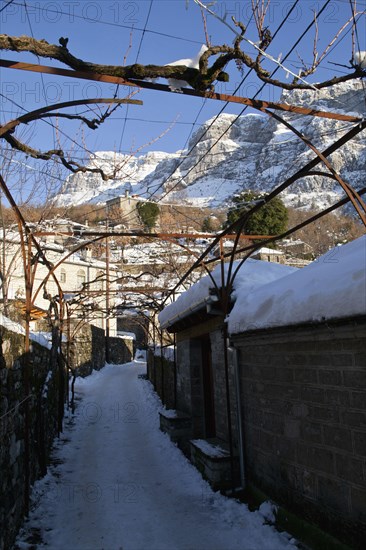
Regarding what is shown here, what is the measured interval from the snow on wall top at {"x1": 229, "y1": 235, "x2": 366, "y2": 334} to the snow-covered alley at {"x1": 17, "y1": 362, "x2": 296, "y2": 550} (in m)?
2.17

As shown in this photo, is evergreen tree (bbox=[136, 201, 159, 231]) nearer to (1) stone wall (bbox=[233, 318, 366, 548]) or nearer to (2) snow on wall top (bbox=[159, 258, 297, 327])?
(2) snow on wall top (bbox=[159, 258, 297, 327])

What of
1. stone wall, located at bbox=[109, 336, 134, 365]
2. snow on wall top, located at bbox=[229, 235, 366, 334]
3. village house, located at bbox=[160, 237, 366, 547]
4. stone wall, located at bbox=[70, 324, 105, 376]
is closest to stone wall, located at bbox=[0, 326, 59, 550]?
village house, located at bbox=[160, 237, 366, 547]

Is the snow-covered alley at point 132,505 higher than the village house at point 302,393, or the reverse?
the village house at point 302,393

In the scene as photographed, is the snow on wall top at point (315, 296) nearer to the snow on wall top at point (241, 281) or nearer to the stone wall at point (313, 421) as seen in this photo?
the stone wall at point (313, 421)

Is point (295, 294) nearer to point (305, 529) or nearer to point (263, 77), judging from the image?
point (263, 77)

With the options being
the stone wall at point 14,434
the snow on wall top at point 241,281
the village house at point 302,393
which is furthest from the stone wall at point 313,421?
the stone wall at point 14,434

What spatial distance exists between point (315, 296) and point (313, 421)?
A: 1.25 meters

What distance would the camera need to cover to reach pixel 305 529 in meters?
4.16

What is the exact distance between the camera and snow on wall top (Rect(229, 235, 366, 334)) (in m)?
3.35

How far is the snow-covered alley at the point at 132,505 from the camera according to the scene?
4.64 m

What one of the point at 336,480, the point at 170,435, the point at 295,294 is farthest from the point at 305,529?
the point at 170,435

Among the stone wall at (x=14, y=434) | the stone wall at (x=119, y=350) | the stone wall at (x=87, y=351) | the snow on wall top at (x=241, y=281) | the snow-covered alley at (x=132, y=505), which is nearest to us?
the stone wall at (x=14, y=434)

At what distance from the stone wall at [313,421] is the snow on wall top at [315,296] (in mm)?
157

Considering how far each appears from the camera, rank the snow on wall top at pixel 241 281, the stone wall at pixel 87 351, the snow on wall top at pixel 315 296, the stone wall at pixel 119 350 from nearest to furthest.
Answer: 1. the snow on wall top at pixel 315 296
2. the snow on wall top at pixel 241 281
3. the stone wall at pixel 87 351
4. the stone wall at pixel 119 350
